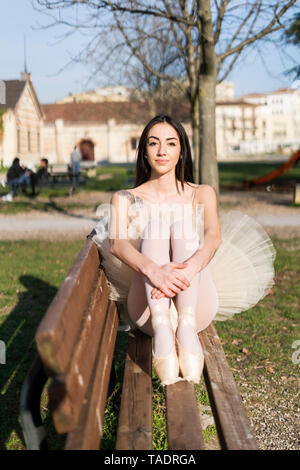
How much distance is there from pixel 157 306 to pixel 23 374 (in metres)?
1.71

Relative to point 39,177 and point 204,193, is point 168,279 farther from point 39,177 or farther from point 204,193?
point 39,177

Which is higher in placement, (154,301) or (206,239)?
(206,239)

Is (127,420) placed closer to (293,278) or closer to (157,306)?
(157,306)

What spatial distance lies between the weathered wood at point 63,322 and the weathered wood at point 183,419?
1.65ft

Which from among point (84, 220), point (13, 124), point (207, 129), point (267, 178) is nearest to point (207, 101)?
point (207, 129)

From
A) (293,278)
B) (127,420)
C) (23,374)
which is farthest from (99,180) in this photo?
(127,420)

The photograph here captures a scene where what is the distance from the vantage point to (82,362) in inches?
67.5

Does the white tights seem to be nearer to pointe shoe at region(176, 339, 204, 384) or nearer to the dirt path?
pointe shoe at region(176, 339, 204, 384)

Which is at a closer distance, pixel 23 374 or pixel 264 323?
pixel 23 374

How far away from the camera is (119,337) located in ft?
14.3

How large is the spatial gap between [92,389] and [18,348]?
2439 mm
